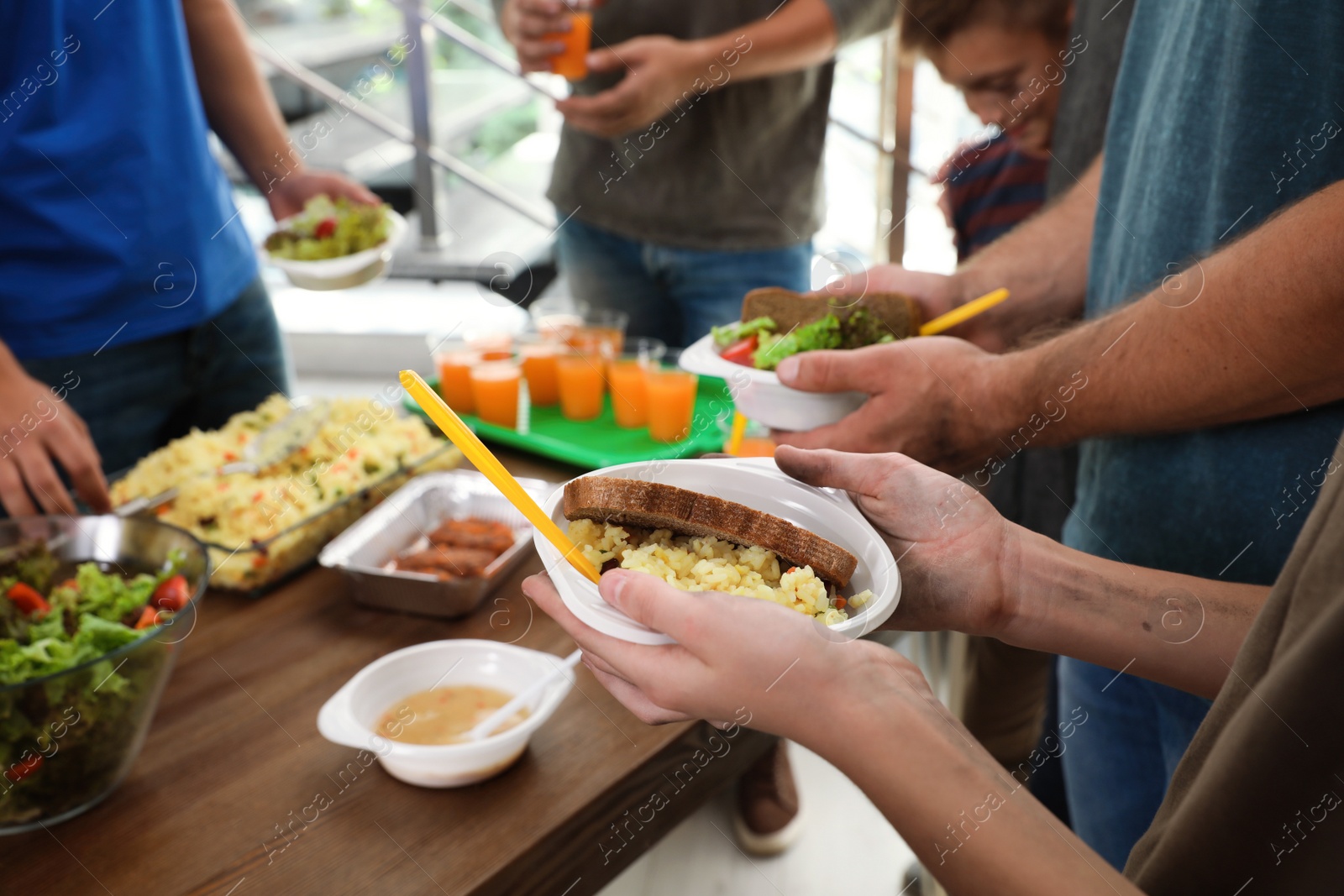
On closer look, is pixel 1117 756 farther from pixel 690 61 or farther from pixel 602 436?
pixel 690 61

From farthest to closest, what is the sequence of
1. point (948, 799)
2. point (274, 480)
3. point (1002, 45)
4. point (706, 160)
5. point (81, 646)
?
point (706, 160) → point (1002, 45) → point (274, 480) → point (81, 646) → point (948, 799)

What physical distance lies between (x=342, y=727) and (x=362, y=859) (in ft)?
0.51

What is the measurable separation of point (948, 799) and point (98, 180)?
2.00 metres

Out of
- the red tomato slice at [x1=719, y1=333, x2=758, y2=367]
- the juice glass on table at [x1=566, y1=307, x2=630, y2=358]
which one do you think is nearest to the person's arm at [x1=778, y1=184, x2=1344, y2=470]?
the red tomato slice at [x1=719, y1=333, x2=758, y2=367]

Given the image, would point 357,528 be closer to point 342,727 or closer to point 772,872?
point 342,727

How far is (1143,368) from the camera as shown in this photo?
3.67 ft

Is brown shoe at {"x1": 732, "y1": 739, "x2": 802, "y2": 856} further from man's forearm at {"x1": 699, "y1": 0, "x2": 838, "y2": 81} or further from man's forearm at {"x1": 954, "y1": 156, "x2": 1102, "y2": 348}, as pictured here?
man's forearm at {"x1": 699, "y1": 0, "x2": 838, "y2": 81}

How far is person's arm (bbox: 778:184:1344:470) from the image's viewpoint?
3.11ft

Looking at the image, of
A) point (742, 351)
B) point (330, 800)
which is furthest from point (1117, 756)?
point (330, 800)

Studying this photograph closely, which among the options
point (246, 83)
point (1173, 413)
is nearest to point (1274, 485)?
point (1173, 413)

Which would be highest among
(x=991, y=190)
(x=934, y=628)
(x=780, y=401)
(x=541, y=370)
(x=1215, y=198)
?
(x=1215, y=198)

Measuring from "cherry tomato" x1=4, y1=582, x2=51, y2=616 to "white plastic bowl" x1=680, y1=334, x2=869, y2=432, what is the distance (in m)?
0.99

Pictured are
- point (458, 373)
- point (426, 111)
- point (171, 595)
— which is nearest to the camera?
point (171, 595)

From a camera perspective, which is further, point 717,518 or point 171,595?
point 171,595
